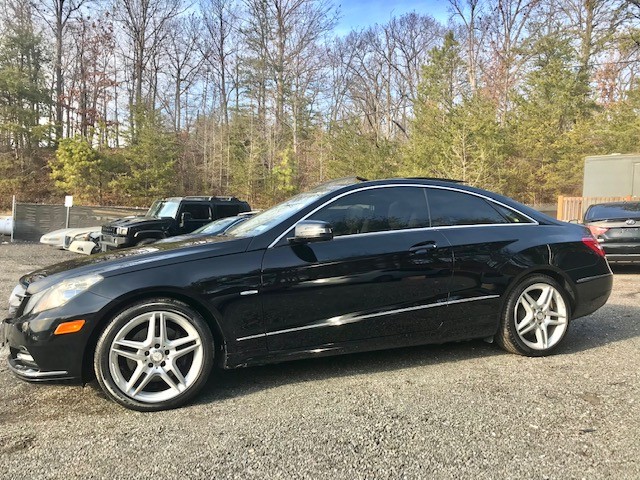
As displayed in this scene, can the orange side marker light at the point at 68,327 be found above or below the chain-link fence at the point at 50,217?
below

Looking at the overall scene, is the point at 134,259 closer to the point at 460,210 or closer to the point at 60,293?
the point at 60,293

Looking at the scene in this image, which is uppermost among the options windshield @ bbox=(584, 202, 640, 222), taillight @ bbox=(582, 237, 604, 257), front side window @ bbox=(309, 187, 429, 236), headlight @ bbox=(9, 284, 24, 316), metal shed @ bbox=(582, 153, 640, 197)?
metal shed @ bbox=(582, 153, 640, 197)

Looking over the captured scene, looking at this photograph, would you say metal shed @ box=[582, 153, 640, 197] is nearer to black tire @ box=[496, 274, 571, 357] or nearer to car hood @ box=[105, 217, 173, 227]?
black tire @ box=[496, 274, 571, 357]

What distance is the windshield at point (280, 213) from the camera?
143 inches

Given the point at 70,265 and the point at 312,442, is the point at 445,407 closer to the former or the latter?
the point at 312,442

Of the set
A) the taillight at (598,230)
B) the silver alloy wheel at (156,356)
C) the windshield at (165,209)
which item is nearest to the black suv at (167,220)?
the windshield at (165,209)

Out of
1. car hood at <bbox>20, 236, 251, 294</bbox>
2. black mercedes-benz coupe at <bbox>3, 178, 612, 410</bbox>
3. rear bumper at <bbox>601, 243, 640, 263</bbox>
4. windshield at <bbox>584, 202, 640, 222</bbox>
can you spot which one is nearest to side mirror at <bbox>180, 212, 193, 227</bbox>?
black mercedes-benz coupe at <bbox>3, 178, 612, 410</bbox>

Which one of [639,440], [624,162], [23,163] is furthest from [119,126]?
[639,440]

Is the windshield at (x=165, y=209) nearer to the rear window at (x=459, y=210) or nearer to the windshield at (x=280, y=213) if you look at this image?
the windshield at (x=280, y=213)

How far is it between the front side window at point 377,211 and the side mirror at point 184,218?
752 cm

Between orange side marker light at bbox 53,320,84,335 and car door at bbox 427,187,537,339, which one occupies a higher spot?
car door at bbox 427,187,537,339

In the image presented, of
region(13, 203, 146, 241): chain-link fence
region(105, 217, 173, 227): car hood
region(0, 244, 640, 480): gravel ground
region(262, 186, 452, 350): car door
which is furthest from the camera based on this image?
region(13, 203, 146, 241): chain-link fence

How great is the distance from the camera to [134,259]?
128 inches

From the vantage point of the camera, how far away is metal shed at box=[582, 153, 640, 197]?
49.1ft
